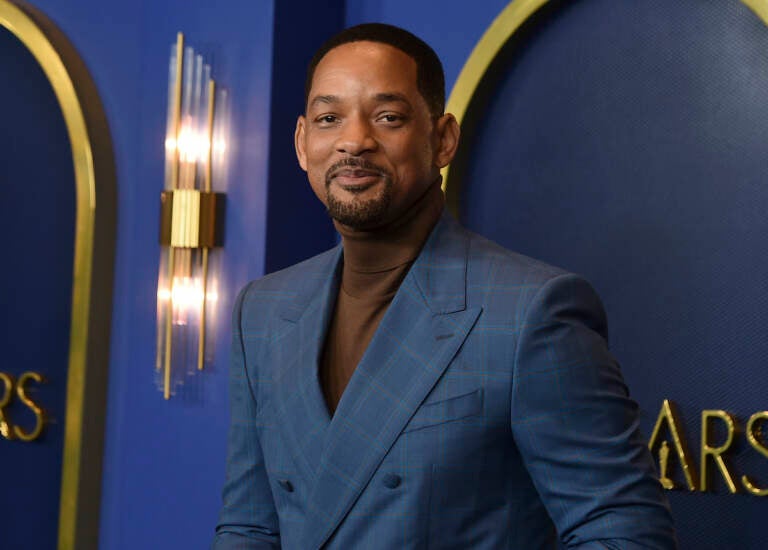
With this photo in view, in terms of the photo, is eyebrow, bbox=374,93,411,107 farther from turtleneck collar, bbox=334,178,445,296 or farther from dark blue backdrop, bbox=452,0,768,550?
dark blue backdrop, bbox=452,0,768,550

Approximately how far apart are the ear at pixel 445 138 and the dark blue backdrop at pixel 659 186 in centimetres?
79

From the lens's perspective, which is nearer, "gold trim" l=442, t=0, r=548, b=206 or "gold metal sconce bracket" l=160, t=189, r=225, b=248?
"gold trim" l=442, t=0, r=548, b=206

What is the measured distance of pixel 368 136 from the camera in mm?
1416

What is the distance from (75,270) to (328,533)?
1.80m

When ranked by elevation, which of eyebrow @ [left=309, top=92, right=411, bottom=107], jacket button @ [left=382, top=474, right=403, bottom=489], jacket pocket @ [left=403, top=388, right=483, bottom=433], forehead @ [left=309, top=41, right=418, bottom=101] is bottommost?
jacket button @ [left=382, top=474, right=403, bottom=489]

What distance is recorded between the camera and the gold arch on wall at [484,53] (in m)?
2.37

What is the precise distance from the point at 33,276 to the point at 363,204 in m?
1.98

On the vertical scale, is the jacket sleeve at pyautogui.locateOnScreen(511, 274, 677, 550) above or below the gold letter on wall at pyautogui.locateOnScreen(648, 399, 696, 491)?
above

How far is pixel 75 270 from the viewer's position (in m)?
2.94

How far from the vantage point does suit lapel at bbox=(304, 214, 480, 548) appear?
53.6 inches

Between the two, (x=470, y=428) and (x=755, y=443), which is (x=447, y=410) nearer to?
(x=470, y=428)

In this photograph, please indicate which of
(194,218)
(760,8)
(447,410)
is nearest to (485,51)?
(760,8)

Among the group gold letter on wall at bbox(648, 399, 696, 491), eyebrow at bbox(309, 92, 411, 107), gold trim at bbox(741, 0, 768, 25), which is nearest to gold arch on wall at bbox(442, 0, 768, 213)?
gold trim at bbox(741, 0, 768, 25)

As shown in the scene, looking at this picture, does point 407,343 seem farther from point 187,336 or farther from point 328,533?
point 187,336
